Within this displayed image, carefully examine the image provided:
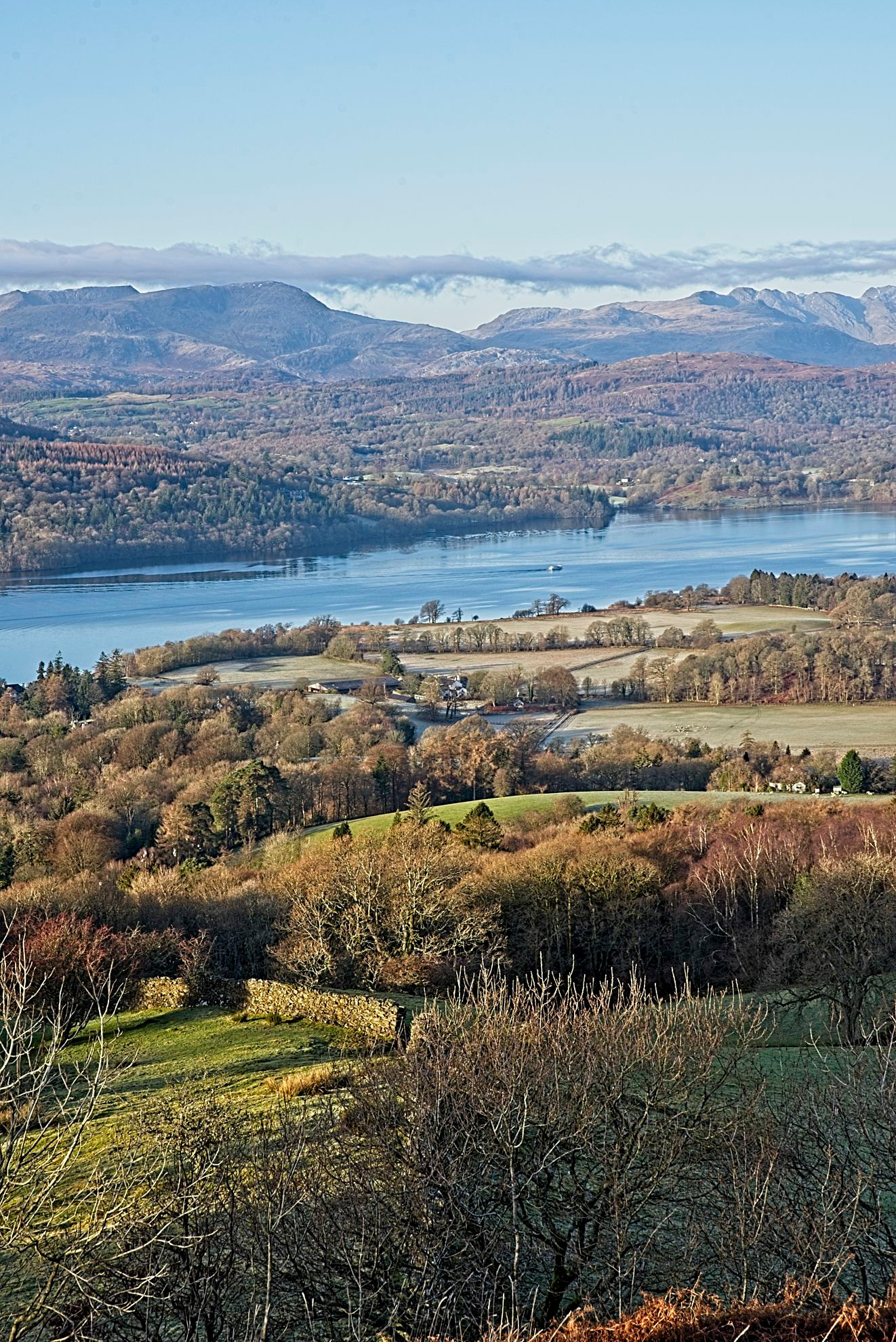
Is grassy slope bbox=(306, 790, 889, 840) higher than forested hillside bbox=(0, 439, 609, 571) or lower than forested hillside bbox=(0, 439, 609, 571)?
lower

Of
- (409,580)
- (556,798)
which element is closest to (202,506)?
(409,580)

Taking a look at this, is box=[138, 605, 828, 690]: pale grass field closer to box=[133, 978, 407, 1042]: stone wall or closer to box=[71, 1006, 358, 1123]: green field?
box=[133, 978, 407, 1042]: stone wall

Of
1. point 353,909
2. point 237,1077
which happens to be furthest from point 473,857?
point 237,1077

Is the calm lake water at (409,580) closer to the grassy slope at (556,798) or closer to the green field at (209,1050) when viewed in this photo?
the grassy slope at (556,798)

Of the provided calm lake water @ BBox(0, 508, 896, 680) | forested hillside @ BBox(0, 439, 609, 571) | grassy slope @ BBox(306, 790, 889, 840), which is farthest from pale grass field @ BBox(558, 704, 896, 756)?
forested hillside @ BBox(0, 439, 609, 571)

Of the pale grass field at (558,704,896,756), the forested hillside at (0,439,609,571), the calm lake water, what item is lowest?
the pale grass field at (558,704,896,756)

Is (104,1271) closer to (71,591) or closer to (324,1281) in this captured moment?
(324,1281)

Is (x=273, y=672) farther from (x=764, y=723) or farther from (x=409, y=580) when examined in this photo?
(x=409, y=580)
